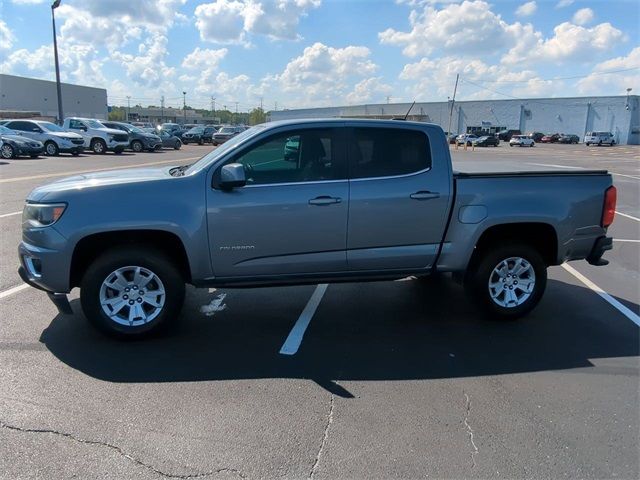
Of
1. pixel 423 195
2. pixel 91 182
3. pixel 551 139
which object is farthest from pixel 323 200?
pixel 551 139

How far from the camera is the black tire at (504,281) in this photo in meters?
4.79

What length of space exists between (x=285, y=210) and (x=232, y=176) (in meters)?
0.54

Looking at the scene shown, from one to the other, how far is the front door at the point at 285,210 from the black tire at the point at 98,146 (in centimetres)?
2588

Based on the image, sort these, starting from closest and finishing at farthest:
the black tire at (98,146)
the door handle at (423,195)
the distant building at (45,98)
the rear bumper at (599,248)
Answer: the door handle at (423,195), the rear bumper at (599,248), the black tire at (98,146), the distant building at (45,98)

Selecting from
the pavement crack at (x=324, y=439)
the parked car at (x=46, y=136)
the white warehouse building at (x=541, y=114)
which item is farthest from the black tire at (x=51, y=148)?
the white warehouse building at (x=541, y=114)

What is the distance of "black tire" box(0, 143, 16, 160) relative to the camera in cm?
2177

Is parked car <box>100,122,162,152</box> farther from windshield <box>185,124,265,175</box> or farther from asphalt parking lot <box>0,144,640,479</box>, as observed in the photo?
windshield <box>185,124,265,175</box>

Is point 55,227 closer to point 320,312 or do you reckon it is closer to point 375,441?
point 320,312

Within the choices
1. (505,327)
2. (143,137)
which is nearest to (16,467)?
(505,327)

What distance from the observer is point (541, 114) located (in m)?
81.2

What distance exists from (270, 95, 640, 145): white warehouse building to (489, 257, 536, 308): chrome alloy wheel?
65622 mm

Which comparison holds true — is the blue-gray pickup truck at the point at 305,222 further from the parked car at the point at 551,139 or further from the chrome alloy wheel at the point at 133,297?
the parked car at the point at 551,139

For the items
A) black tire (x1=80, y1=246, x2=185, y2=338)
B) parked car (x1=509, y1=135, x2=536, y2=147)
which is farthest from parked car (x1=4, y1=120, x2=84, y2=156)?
parked car (x1=509, y1=135, x2=536, y2=147)

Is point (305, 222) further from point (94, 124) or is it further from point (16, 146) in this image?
point (94, 124)
